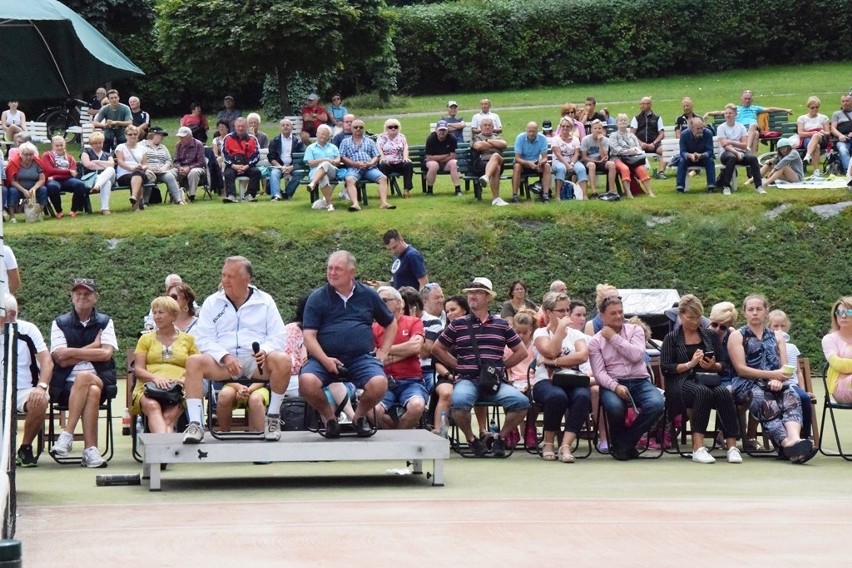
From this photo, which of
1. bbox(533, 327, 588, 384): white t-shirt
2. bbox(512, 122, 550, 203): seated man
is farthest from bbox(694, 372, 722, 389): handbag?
bbox(512, 122, 550, 203): seated man

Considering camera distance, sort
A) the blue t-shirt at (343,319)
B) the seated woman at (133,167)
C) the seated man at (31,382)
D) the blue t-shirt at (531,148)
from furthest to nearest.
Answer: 1. the seated woman at (133,167)
2. the blue t-shirt at (531,148)
3. the seated man at (31,382)
4. the blue t-shirt at (343,319)

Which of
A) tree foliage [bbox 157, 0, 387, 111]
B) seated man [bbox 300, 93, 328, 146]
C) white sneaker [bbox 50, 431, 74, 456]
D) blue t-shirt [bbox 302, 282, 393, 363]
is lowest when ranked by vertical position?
white sneaker [bbox 50, 431, 74, 456]

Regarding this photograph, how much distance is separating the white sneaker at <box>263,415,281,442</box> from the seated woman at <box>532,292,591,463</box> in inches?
109

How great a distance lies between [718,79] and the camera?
45.2 metres

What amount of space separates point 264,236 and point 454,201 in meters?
3.70

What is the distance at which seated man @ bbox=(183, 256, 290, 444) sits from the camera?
37.2 feet

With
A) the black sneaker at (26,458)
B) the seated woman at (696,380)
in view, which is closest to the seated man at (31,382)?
the black sneaker at (26,458)

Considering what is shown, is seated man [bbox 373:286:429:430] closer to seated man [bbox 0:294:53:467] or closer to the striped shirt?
the striped shirt

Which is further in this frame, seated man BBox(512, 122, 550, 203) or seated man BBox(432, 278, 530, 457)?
seated man BBox(512, 122, 550, 203)

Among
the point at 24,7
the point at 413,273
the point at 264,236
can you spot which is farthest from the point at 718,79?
the point at 24,7

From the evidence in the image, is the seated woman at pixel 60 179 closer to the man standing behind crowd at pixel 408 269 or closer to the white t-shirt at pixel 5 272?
the man standing behind crowd at pixel 408 269

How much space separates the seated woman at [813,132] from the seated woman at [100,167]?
1231cm

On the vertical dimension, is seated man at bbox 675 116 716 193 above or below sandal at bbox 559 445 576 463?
above

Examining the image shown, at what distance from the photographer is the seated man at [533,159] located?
77.1 feet
